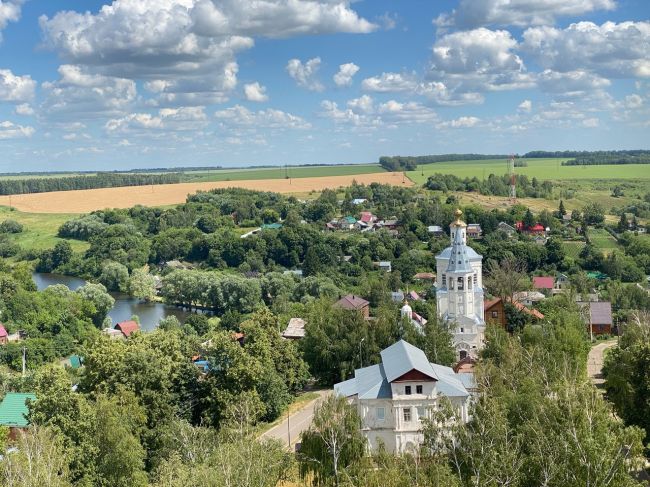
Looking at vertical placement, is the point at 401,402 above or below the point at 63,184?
below

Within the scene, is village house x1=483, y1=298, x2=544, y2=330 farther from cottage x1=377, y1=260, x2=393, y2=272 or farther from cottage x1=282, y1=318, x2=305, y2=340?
cottage x1=377, y1=260, x2=393, y2=272

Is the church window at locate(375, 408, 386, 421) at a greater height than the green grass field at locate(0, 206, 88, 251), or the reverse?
the green grass field at locate(0, 206, 88, 251)

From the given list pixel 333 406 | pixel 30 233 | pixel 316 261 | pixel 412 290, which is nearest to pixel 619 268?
pixel 412 290

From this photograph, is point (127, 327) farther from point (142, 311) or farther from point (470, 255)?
point (470, 255)

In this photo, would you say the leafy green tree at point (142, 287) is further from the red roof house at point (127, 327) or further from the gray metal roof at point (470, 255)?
the gray metal roof at point (470, 255)

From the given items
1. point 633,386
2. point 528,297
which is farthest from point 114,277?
point 633,386

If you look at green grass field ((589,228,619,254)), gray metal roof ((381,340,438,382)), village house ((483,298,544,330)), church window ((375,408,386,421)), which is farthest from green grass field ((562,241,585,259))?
church window ((375,408,386,421))
